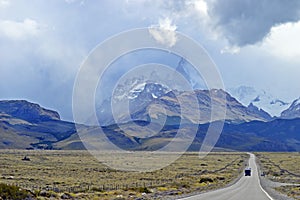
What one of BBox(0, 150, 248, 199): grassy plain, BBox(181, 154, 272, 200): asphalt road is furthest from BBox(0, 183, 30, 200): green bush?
BBox(181, 154, 272, 200): asphalt road

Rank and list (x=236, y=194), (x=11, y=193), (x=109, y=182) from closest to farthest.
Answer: (x=11, y=193)
(x=236, y=194)
(x=109, y=182)

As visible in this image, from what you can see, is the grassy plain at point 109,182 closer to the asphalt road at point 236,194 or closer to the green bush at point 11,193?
the asphalt road at point 236,194

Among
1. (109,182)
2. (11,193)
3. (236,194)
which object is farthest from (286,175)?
(11,193)

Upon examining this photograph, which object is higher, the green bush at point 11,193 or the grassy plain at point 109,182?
the grassy plain at point 109,182

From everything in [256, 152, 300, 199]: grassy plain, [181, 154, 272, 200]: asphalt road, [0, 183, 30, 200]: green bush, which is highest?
[256, 152, 300, 199]: grassy plain

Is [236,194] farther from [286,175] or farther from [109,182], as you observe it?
[286,175]

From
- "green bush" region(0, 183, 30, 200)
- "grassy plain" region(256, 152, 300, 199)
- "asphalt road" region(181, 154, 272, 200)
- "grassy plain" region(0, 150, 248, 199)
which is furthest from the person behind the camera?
"grassy plain" region(256, 152, 300, 199)

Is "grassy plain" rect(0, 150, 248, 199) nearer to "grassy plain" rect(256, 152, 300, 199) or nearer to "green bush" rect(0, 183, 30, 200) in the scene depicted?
"green bush" rect(0, 183, 30, 200)

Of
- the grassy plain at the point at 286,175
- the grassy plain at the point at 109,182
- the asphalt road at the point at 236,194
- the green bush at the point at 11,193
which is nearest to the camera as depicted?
the green bush at the point at 11,193

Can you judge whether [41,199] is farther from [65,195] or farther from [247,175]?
[247,175]

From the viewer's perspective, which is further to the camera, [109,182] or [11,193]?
[109,182]

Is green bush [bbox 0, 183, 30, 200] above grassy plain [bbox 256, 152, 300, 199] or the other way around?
the other way around

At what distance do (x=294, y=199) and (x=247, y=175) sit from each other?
165ft

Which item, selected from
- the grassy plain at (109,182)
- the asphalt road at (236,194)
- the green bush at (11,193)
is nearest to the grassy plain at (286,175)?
the asphalt road at (236,194)
